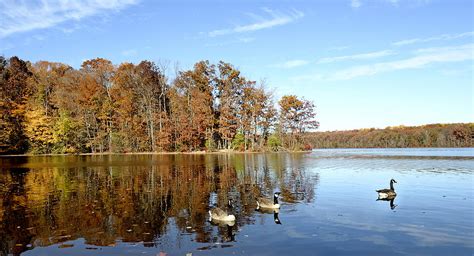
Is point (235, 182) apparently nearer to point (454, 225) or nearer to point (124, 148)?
point (454, 225)

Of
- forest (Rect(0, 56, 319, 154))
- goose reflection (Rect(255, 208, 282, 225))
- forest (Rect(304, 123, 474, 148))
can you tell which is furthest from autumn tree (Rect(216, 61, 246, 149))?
goose reflection (Rect(255, 208, 282, 225))

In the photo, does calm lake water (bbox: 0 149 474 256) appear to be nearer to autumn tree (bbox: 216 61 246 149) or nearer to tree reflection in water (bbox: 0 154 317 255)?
tree reflection in water (bbox: 0 154 317 255)

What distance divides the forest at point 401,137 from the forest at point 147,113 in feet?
98.0

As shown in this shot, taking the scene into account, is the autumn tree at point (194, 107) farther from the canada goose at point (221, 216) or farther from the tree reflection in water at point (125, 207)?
the canada goose at point (221, 216)

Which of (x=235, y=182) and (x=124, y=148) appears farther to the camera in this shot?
(x=124, y=148)

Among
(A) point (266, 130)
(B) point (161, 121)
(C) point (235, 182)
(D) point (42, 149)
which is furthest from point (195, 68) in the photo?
(C) point (235, 182)

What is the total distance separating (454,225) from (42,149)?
249ft

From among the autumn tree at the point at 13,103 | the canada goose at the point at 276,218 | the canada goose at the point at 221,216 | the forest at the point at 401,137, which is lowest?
the canada goose at the point at 276,218

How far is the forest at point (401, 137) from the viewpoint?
116 metres

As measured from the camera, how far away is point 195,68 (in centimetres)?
7694

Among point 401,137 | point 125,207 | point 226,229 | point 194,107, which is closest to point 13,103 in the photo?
point 194,107

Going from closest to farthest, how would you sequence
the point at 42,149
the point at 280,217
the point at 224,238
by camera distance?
the point at 224,238
the point at 280,217
the point at 42,149

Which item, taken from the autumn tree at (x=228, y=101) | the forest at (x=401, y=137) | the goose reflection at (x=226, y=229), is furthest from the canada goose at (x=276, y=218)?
the forest at (x=401, y=137)

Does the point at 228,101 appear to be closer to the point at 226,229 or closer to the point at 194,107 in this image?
the point at 194,107
